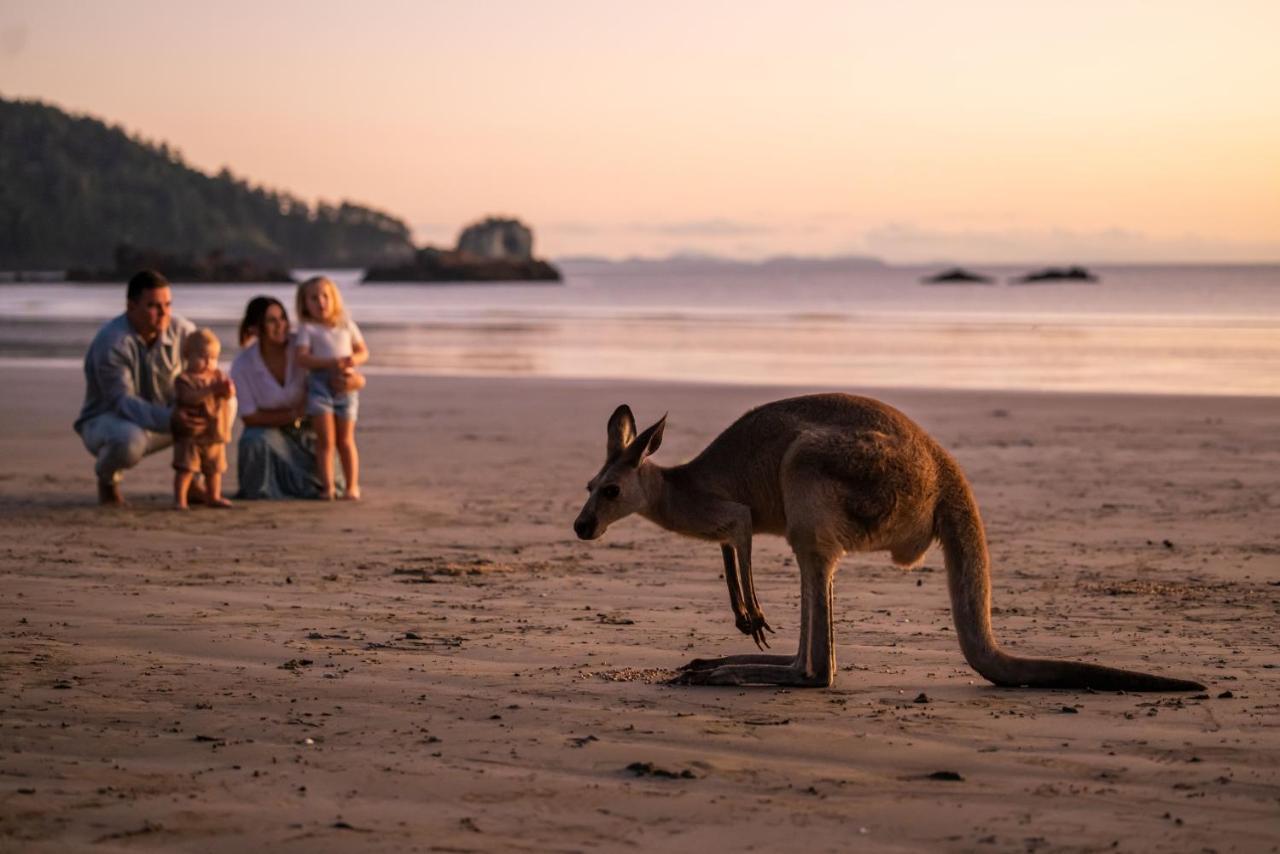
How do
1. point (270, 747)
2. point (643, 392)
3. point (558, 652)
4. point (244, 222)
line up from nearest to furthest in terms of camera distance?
1. point (270, 747)
2. point (558, 652)
3. point (643, 392)
4. point (244, 222)

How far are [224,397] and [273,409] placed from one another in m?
0.52

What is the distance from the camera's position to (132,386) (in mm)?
8438

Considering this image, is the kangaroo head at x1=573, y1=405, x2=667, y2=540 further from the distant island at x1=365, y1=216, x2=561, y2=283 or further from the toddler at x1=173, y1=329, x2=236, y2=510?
the distant island at x1=365, y1=216, x2=561, y2=283

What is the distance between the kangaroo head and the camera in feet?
15.0

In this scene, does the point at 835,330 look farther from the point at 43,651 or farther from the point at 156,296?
the point at 43,651

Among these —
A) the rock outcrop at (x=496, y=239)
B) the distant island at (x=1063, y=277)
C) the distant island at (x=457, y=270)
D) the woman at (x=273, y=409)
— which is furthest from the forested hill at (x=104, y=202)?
the woman at (x=273, y=409)

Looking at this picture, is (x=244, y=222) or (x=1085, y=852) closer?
A: (x=1085, y=852)

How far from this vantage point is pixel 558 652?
5.01 metres

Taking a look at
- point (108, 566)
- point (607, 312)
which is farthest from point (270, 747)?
point (607, 312)

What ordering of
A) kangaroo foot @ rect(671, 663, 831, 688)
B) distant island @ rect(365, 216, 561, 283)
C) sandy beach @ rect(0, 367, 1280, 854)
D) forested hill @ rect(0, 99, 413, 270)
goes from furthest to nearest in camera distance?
forested hill @ rect(0, 99, 413, 270) → distant island @ rect(365, 216, 561, 283) → kangaroo foot @ rect(671, 663, 831, 688) → sandy beach @ rect(0, 367, 1280, 854)

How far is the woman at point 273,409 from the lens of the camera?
877 cm

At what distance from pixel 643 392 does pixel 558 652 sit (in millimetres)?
10902

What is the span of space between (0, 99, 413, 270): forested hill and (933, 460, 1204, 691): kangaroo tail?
104430mm

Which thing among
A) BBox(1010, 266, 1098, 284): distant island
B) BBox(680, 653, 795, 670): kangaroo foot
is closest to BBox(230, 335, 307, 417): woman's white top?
BBox(680, 653, 795, 670): kangaroo foot
